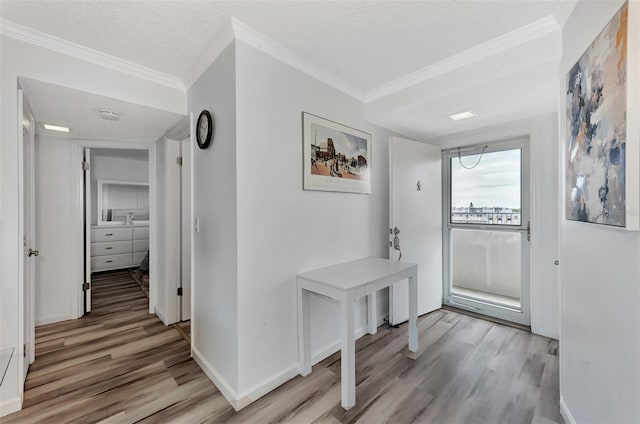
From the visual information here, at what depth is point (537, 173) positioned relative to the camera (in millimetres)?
2592

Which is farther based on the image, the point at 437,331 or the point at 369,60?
the point at 437,331

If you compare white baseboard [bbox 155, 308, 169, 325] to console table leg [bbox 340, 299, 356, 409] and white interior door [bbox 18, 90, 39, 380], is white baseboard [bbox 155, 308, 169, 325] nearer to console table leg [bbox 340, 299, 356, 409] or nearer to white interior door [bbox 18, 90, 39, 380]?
white interior door [bbox 18, 90, 39, 380]

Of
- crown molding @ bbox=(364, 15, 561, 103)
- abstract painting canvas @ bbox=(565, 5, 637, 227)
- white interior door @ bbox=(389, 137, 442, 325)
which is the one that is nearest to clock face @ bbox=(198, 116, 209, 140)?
crown molding @ bbox=(364, 15, 561, 103)

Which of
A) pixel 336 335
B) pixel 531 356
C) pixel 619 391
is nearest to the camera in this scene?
pixel 619 391

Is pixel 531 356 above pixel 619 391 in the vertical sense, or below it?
below

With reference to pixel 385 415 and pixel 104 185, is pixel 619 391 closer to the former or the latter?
pixel 385 415

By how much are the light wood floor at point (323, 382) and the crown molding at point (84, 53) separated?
2240mm

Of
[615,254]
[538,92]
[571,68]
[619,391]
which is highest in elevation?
[538,92]

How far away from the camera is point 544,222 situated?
2.57 m

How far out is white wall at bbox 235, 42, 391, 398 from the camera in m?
1.70

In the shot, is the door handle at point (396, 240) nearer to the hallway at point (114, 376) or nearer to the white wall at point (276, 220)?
the white wall at point (276, 220)

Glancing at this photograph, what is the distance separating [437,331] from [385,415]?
1.30m

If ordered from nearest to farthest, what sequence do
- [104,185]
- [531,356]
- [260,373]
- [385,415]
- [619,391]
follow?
[619,391]
[385,415]
[260,373]
[531,356]
[104,185]

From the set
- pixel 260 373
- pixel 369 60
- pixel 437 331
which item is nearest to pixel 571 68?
pixel 369 60
